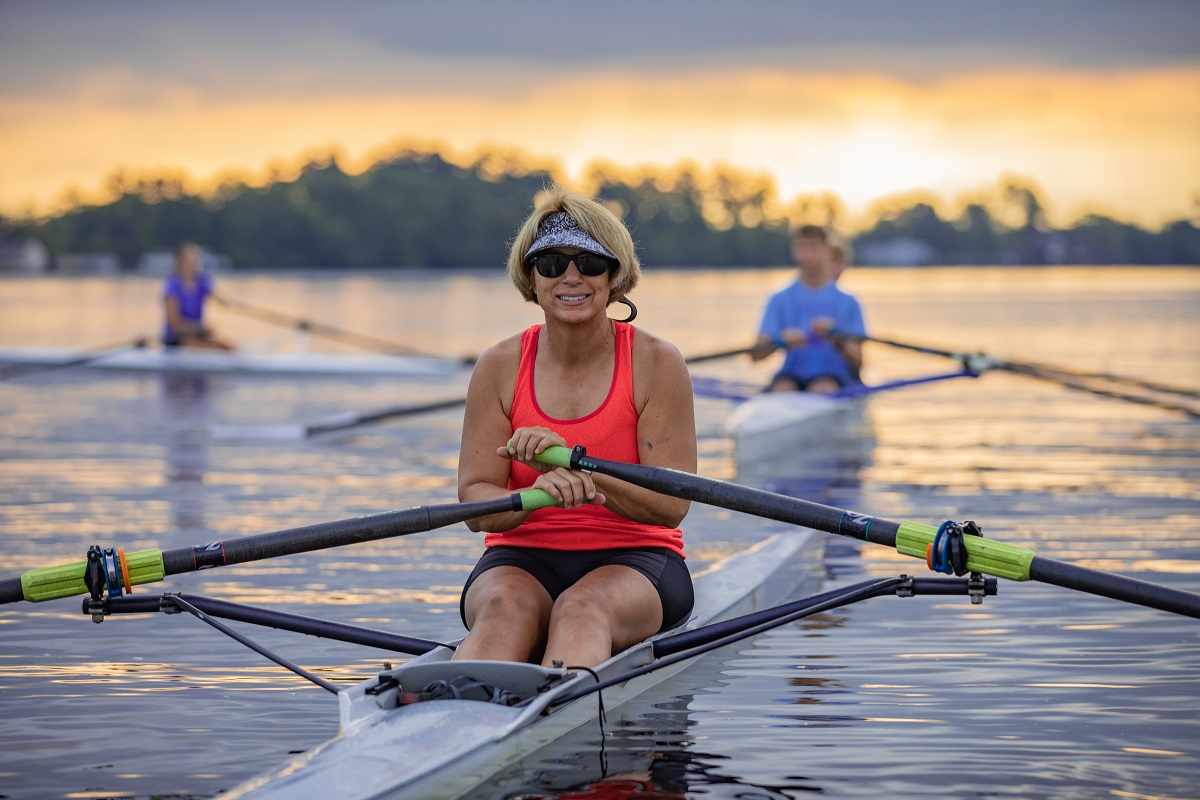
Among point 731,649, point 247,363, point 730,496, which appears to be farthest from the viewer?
point 247,363

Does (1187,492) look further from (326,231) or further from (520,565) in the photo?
(326,231)

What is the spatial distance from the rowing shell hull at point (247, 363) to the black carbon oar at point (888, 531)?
1487 cm

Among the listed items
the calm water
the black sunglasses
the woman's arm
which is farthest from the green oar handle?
the woman's arm

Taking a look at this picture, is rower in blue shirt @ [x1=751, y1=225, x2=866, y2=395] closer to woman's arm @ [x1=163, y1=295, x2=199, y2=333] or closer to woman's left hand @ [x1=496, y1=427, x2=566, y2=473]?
woman's left hand @ [x1=496, y1=427, x2=566, y2=473]

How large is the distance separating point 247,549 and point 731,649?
234 centimetres

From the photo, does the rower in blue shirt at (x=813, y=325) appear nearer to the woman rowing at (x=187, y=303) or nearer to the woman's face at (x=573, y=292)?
the woman's face at (x=573, y=292)

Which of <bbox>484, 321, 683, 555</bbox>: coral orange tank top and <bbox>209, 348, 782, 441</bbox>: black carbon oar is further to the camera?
<bbox>209, 348, 782, 441</bbox>: black carbon oar

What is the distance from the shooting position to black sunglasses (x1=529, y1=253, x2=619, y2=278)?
504 centimetres

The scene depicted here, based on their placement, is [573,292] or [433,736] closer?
[433,736]

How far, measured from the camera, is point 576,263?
5.05m

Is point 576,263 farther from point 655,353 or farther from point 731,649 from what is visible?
point 731,649

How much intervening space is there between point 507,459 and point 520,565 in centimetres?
37

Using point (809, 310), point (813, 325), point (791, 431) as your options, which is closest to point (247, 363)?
point (809, 310)

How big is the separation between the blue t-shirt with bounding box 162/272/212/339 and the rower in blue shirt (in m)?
9.70
